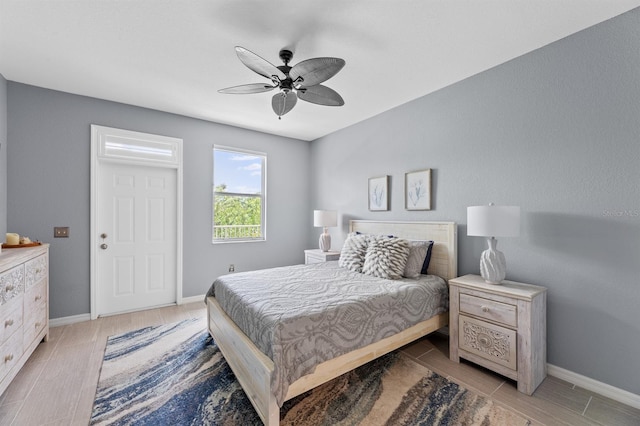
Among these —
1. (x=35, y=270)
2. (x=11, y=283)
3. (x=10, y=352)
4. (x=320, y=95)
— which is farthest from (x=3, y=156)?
(x=320, y=95)

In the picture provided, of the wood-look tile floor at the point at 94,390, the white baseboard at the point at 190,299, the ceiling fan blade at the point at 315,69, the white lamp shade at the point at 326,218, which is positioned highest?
the ceiling fan blade at the point at 315,69

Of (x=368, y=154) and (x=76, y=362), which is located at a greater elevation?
(x=368, y=154)

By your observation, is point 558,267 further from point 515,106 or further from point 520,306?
point 515,106

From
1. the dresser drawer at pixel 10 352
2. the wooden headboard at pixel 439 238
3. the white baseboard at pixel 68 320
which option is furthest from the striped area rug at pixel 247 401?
the white baseboard at pixel 68 320

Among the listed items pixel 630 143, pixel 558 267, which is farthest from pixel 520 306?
pixel 630 143

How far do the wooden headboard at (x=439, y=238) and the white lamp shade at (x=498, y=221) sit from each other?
0.64 metres

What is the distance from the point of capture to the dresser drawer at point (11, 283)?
72.4 inches

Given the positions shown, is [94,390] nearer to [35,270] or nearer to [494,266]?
[35,270]

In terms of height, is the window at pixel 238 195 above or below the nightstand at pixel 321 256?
above

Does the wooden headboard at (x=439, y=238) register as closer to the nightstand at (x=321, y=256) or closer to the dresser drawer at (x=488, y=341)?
the dresser drawer at (x=488, y=341)

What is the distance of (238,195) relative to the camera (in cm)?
439

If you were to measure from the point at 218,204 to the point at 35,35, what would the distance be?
2536 millimetres

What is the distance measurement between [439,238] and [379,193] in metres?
1.05

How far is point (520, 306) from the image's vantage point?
78.0 inches
